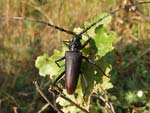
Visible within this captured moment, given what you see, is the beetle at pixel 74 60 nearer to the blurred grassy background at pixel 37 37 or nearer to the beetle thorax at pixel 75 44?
the beetle thorax at pixel 75 44

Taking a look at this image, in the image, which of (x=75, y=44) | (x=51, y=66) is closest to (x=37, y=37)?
(x=51, y=66)

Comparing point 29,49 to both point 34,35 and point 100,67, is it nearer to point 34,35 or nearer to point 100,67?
point 34,35

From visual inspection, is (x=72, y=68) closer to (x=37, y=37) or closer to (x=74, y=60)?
(x=74, y=60)

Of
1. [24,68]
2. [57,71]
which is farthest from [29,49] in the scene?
[57,71]

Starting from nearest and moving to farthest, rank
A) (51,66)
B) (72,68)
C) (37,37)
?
(72,68), (51,66), (37,37)

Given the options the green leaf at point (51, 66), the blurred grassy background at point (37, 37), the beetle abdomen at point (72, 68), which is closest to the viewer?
the beetle abdomen at point (72, 68)

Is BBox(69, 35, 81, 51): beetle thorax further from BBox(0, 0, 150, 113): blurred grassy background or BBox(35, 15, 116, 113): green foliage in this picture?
BBox(0, 0, 150, 113): blurred grassy background

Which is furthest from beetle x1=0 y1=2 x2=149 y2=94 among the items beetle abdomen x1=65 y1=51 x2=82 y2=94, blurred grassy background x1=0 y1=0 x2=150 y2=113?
blurred grassy background x1=0 y1=0 x2=150 y2=113

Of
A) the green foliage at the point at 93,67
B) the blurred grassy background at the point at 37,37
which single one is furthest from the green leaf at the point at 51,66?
the blurred grassy background at the point at 37,37
